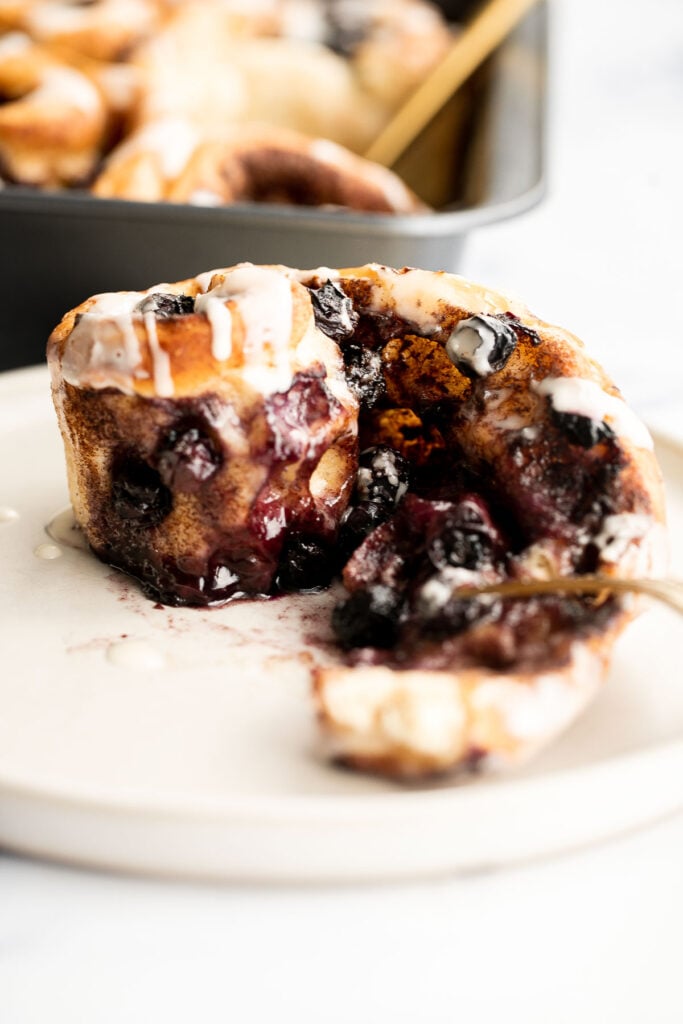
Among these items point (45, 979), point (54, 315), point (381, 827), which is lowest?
point (54, 315)

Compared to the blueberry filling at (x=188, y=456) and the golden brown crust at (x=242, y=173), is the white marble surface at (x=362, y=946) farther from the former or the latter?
the golden brown crust at (x=242, y=173)

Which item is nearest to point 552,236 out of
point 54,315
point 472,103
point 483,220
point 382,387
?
point 472,103

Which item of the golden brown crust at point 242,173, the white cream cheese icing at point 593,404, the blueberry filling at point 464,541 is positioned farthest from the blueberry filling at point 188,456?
the golden brown crust at point 242,173

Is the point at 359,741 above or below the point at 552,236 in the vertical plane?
above

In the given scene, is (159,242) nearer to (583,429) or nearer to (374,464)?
(374,464)

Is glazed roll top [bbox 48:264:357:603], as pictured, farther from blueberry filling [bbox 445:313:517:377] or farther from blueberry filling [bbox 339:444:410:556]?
blueberry filling [bbox 445:313:517:377]

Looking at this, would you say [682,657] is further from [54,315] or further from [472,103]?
[472,103]

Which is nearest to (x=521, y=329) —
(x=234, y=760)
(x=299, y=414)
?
(x=299, y=414)
